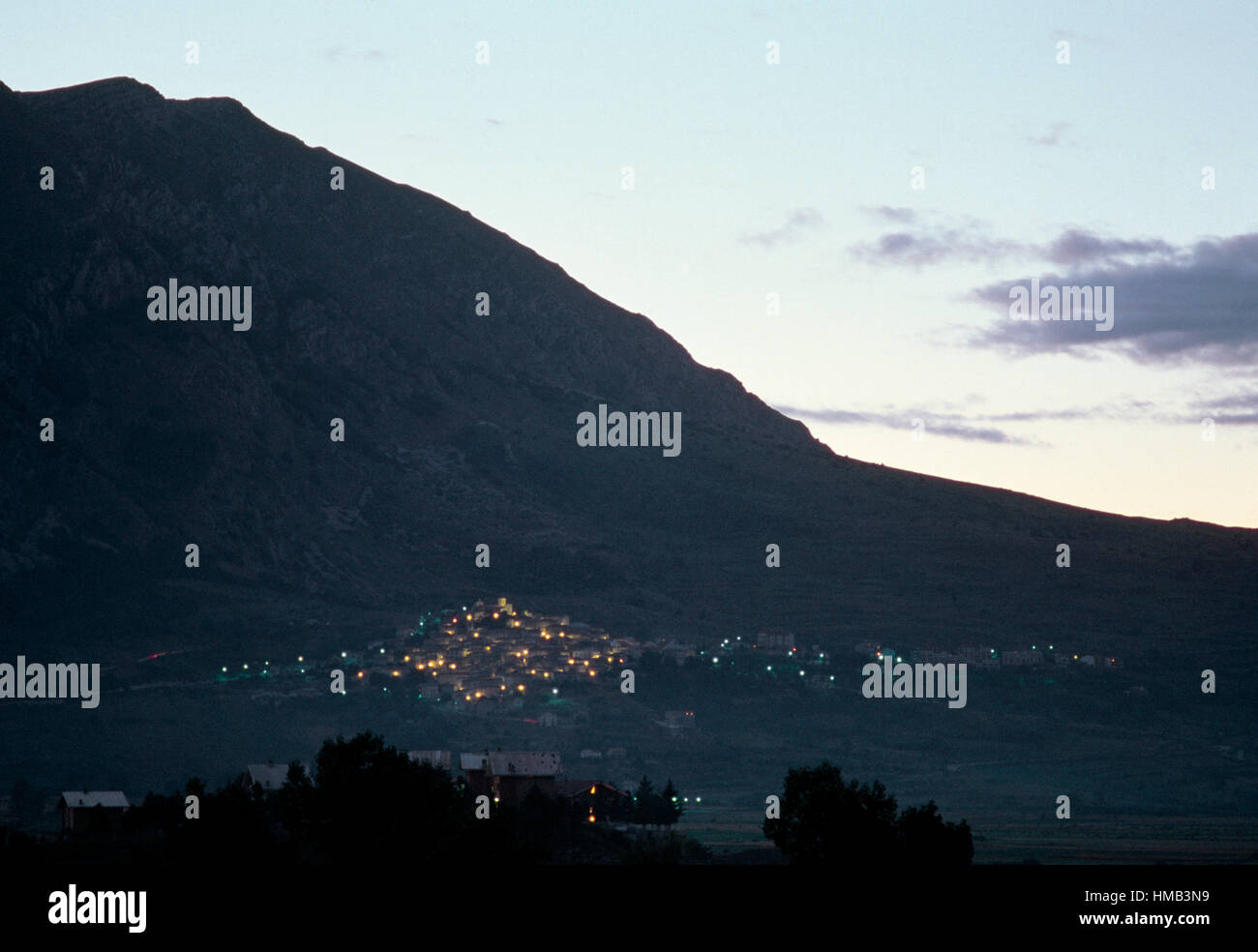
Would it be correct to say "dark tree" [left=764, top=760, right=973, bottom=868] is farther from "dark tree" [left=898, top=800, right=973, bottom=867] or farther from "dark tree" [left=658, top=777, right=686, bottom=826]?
"dark tree" [left=658, top=777, right=686, bottom=826]

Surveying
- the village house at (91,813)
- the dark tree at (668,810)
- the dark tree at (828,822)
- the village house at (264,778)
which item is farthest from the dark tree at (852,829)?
the village house at (91,813)

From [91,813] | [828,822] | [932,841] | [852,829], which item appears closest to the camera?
[932,841]

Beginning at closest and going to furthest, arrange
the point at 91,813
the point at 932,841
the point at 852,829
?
1. the point at 932,841
2. the point at 852,829
3. the point at 91,813

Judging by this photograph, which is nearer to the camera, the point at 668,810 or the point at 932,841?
the point at 932,841

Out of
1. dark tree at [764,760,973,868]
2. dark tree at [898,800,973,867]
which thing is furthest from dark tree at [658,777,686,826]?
dark tree at [898,800,973,867]

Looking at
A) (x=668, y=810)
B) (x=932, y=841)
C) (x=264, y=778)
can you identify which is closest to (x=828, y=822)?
(x=932, y=841)

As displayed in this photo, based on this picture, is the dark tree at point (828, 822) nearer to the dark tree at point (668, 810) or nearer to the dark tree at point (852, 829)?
the dark tree at point (852, 829)

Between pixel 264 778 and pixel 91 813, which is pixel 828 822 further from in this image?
pixel 91 813

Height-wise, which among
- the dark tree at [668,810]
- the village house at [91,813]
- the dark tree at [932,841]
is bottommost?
the dark tree at [668,810]

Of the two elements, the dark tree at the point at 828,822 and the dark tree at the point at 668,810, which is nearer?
the dark tree at the point at 828,822

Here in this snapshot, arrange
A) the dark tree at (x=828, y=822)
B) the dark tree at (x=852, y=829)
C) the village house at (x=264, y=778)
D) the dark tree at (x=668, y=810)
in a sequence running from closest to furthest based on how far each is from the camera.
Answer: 1. the dark tree at (x=852, y=829)
2. the dark tree at (x=828, y=822)
3. the village house at (x=264, y=778)
4. the dark tree at (x=668, y=810)
